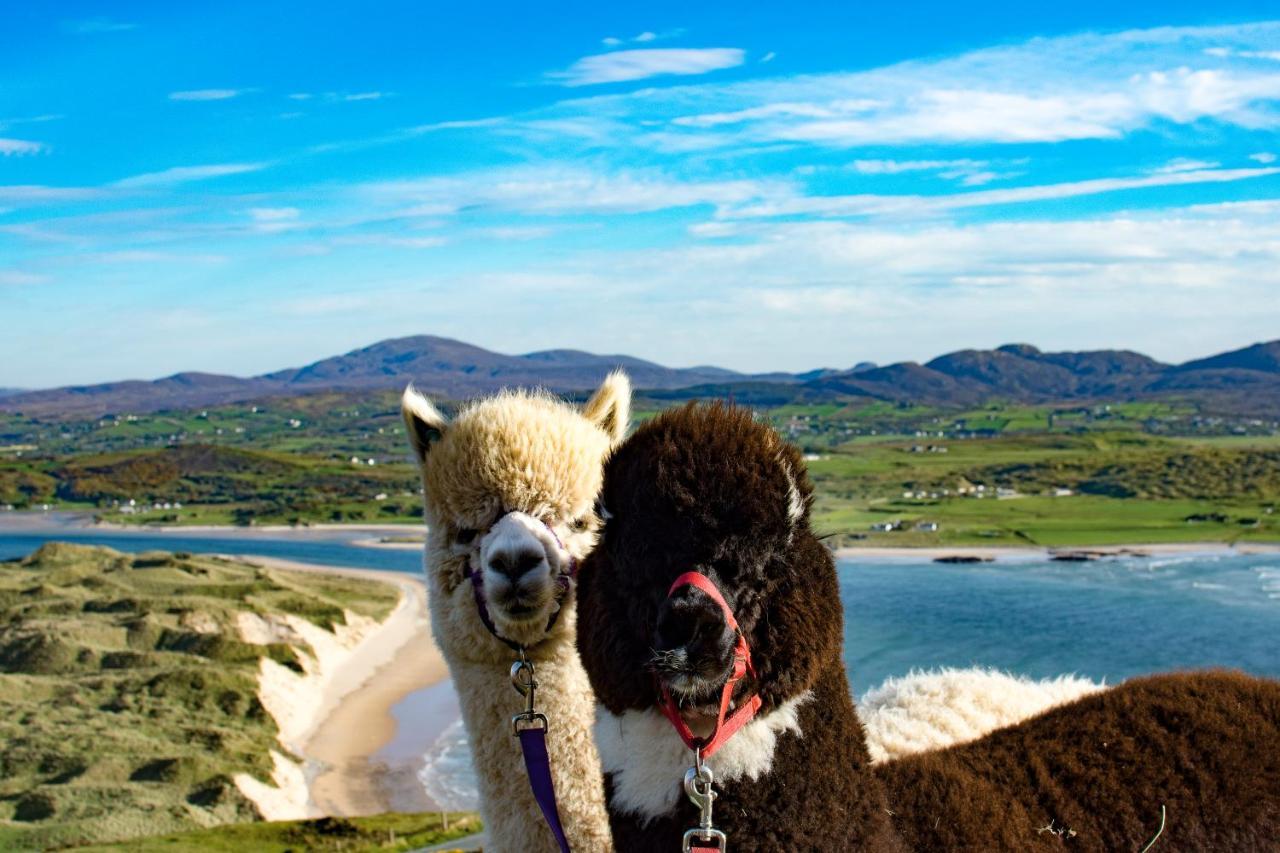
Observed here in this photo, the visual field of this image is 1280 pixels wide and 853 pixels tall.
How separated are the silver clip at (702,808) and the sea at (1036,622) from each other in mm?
29029

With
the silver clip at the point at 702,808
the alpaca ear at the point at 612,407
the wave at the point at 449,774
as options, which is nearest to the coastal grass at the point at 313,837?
the wave at the point at 449,774

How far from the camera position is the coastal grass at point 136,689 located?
3022cm

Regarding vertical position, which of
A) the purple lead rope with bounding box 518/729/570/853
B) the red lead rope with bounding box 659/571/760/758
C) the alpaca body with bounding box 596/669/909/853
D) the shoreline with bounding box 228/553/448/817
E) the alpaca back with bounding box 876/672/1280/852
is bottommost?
the shoreline with bounding box 228/553/448/817

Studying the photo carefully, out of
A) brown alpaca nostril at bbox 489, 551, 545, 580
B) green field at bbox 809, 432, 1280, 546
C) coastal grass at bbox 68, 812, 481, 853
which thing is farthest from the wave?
green field at bbox 809, 432, 1280, 546

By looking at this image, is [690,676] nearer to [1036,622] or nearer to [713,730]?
[713,730]

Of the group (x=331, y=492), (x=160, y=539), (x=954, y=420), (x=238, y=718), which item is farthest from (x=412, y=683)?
(x=954, y=420)

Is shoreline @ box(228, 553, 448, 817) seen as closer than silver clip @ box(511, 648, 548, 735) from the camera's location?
No

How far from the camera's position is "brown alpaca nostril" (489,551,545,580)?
3.71m

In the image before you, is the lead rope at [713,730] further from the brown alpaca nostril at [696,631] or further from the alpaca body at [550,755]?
the alpaca body at [550,755]

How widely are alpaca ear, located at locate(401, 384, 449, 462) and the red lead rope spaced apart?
2.26m

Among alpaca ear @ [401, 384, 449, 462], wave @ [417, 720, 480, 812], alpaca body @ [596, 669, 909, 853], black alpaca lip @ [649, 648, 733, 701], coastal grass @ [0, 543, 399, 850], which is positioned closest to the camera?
black alpaca lip @ [649, 648, 733, 701]

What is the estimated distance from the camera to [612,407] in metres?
4.54

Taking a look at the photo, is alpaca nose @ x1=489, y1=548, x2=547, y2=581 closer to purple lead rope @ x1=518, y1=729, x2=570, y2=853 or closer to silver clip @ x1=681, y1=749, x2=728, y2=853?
purple lead rope @ x1=518, y1=729, x2=570, y2=853

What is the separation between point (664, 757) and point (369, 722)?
1711 inches
